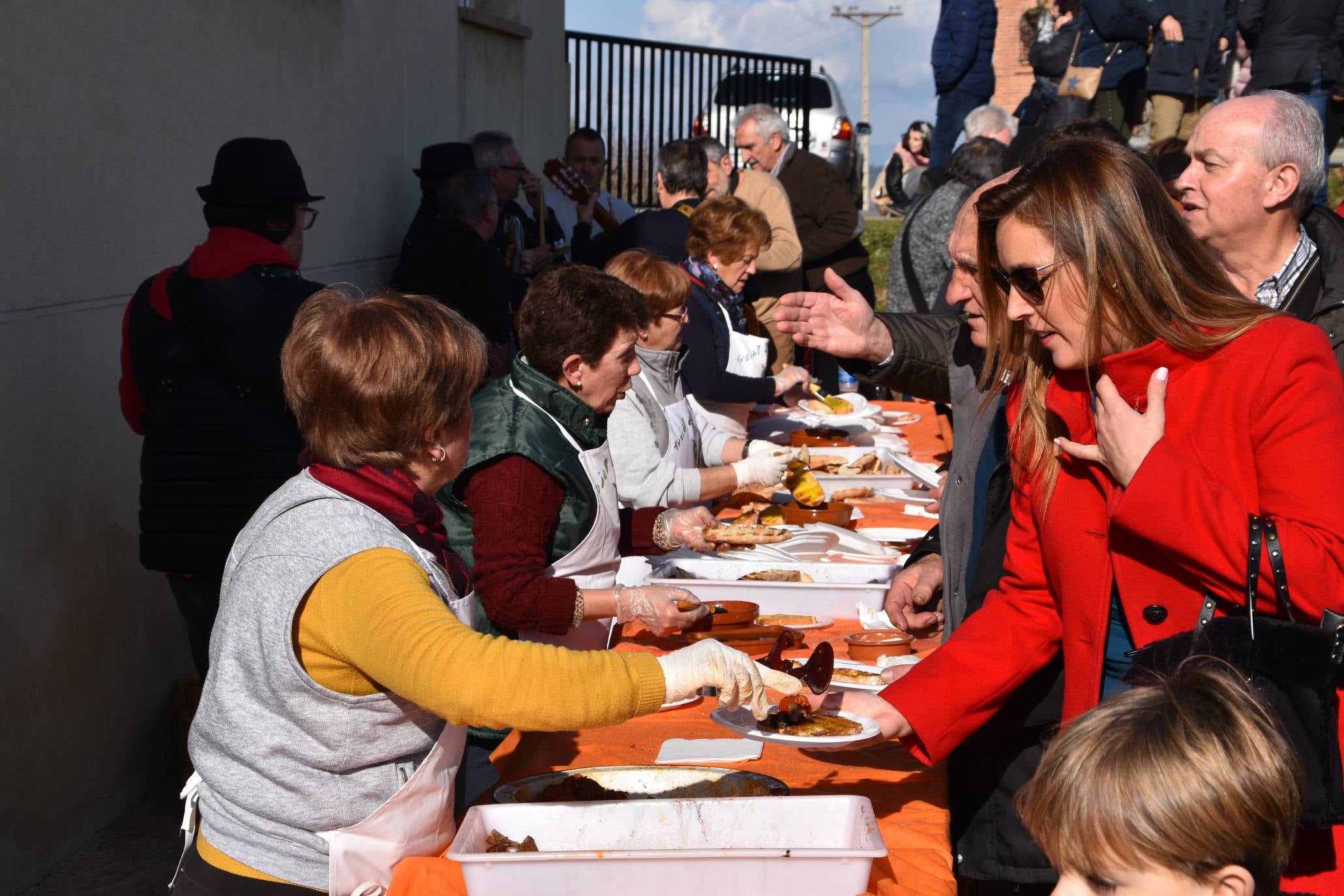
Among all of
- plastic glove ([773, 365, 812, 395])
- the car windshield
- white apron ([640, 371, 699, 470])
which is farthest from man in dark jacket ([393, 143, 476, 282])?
the car windshield

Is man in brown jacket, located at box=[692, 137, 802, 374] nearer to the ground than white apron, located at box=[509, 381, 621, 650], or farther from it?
farther from it

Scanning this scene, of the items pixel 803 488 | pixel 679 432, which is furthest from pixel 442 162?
pixel 803 488

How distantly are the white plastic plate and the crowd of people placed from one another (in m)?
0.06

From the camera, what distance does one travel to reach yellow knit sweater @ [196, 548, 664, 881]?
5.42ft

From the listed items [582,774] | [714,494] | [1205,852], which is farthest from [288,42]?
[1205,852]

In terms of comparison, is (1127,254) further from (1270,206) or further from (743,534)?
(743,534)

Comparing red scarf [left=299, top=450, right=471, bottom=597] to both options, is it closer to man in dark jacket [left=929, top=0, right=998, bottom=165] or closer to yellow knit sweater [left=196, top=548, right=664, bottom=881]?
yellow knit sweater [left=196, top=548, right=664, bottom=881]

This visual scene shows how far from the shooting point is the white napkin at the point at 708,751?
7.50 ft

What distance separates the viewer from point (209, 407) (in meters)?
3.52

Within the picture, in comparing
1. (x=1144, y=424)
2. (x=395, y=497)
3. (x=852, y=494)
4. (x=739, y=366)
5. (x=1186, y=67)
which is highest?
(x=1186, y=67)

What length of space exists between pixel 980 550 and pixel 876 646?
0.51 meters

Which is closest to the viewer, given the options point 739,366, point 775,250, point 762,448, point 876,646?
point 876,646

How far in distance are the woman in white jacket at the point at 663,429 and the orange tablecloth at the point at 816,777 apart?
1499 millimetres

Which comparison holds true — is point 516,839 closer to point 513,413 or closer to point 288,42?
point 513,413
